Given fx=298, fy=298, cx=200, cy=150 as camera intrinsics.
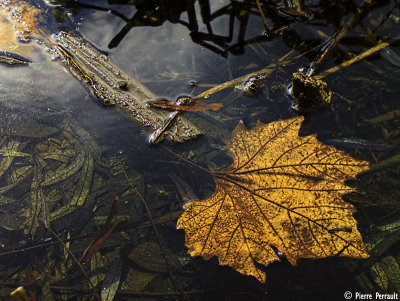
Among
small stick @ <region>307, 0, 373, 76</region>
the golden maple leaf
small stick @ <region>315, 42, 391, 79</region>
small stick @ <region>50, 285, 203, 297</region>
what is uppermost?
small stick @ <region>307, 0, 373, 76</region>

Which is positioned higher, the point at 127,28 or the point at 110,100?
the point at 127,28

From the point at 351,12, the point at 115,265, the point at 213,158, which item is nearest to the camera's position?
the point at 115,265

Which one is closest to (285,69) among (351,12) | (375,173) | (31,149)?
(351,12)

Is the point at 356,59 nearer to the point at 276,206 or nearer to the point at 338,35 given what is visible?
the point at 338,35

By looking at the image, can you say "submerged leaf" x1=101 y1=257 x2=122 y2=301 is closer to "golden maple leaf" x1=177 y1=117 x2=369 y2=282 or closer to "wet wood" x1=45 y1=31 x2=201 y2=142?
"golden maple leaf" x1=177 y1=117 x2=369 y2=282

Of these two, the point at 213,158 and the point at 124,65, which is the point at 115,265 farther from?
the point at 124,65

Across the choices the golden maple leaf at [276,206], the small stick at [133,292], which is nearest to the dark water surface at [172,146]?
the small stick at [133,292]

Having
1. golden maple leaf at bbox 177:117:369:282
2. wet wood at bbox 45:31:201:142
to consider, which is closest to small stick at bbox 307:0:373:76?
golden maple leaf at bbox 177:117:369:282
